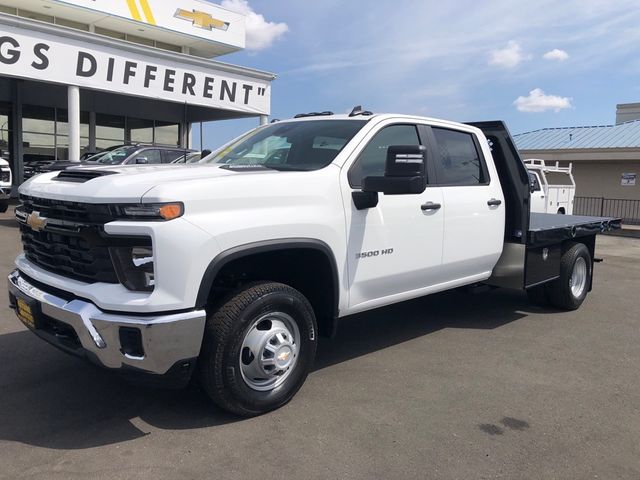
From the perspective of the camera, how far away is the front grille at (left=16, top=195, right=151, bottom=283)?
10.2 ft

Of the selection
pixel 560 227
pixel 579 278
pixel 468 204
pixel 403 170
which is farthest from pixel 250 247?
pixel 579 278

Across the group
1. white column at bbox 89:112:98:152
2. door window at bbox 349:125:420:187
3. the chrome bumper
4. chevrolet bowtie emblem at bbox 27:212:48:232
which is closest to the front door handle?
door window at bbox 349:125:420:187

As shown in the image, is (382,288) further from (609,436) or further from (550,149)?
(550,149)

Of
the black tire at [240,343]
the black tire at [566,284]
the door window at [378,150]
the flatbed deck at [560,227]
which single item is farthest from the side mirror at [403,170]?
the black tire at [566,284]

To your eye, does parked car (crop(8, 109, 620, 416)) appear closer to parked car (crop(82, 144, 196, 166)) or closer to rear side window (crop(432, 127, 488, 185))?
rear side window (crop(432, 127, 488, 185))

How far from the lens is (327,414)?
3.71 metres

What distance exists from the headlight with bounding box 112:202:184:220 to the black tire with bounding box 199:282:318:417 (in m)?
0.67

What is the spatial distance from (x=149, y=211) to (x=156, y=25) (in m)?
22.0

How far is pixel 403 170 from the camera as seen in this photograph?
3756 mm

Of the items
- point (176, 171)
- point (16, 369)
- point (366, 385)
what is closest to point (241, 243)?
point (176, 171)

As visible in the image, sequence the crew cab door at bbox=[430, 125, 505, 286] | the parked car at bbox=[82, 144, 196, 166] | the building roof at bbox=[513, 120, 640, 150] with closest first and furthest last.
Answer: the crew cab door at bbox=[430, 125, 505, 286] < the parked car at bbox=[82, 144, 196, 166] < the building roof at bbox=[513, 120, 640, 150]

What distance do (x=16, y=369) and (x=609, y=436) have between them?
420 centimetres

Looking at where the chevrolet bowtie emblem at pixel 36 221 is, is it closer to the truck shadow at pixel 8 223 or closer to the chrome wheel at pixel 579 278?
the chrome wheel at pixel 579 278

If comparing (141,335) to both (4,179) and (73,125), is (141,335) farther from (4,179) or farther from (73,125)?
(73,125)
